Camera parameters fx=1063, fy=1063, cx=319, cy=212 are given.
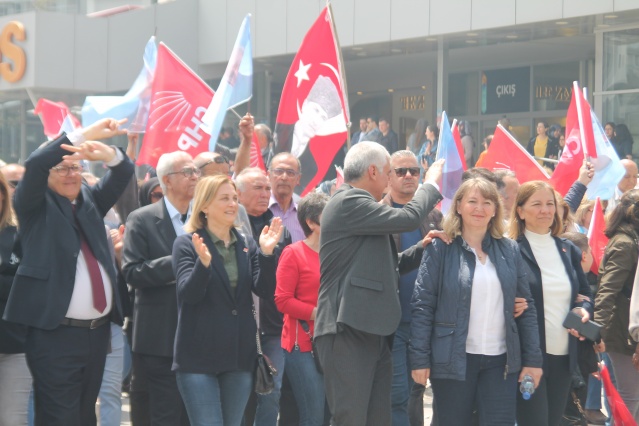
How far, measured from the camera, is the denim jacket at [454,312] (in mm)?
5840

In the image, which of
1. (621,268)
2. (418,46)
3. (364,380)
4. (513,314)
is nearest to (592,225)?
(621,268)

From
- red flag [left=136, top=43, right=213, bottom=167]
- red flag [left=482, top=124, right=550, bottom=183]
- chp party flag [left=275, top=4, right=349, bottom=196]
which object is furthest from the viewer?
red flag [left=136, top=43, right=213, bottom=167]

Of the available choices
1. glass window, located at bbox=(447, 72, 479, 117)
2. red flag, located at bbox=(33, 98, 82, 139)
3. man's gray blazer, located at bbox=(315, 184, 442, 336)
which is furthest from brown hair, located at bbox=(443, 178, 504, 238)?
glass window, located at bbox=(447, 72, 479, 117)

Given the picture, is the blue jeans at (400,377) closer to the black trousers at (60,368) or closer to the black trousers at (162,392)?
the black trousers at (162,392)

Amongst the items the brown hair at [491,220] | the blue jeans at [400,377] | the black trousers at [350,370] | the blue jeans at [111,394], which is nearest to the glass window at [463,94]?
the blue jeans at [400,377]

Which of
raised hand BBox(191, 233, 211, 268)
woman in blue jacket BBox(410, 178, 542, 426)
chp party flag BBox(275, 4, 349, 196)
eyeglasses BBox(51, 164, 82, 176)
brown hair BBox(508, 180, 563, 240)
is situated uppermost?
chp party flag BBox(275, 4, 349, 196)

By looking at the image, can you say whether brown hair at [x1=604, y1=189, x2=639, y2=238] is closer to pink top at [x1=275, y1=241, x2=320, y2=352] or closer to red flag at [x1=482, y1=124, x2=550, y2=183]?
pink top at [x1=275, y1=241, x2=320, y2=352]

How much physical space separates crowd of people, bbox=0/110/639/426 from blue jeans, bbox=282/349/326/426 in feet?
0.17

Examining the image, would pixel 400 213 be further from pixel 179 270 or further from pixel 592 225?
pixel 592 225

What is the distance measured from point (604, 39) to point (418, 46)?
4.22 meters

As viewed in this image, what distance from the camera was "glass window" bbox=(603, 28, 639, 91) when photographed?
1947cm

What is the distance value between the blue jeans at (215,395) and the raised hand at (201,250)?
64 cm

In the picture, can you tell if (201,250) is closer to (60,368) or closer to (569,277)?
(60,368)

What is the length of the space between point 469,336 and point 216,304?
1.42 meters
